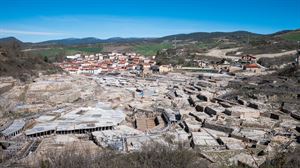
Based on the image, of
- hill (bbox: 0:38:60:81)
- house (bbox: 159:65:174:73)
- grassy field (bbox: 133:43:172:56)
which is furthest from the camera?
grassy field (bbox: 133:43:172:56)

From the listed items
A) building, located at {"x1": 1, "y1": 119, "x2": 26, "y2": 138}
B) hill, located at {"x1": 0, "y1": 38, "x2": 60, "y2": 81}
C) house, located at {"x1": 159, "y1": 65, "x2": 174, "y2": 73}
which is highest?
hill, located at {"x1": 0, "y1": 38, "x2": 60, "y2": 81}

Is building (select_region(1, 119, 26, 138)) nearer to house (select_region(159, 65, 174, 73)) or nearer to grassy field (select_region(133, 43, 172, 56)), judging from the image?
house (select_region(159, 65, 174, 73))

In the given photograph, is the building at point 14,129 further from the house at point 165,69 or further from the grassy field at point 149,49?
the grassy field at point 149,49

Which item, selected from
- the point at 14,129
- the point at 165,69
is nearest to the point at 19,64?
the point at 165,69

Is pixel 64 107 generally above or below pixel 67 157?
below

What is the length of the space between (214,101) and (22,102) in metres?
16.0

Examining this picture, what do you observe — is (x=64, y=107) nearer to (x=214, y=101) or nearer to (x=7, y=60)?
(x=214, y=101)

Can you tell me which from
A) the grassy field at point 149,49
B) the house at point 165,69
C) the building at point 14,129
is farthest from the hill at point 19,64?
the grassy field at point 149,49

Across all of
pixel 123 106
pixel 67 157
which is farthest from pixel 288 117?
pixel 67 157

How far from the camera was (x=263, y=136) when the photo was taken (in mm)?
15852

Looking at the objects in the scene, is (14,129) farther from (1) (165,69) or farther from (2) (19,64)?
(1) (165,69)

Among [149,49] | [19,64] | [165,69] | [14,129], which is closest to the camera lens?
[14,129]

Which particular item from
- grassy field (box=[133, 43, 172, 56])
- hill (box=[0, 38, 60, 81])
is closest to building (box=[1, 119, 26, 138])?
hill (box=[0, 38, 60, 81])

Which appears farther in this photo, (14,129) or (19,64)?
(19,64)
